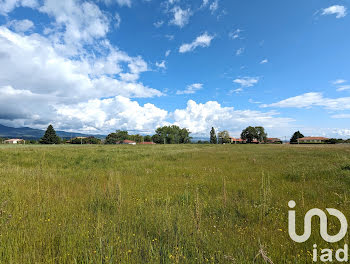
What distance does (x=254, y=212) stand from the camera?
4113 millimetres

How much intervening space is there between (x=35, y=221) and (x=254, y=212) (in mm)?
5339

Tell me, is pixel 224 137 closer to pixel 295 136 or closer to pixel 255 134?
pixel 255 134

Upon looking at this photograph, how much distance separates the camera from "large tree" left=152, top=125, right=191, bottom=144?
126 metres

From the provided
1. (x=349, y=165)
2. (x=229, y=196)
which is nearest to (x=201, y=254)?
(x=229, y=196)

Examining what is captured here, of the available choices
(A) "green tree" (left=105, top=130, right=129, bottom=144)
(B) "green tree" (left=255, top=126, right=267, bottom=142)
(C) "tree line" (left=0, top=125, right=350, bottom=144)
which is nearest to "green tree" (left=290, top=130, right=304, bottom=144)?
(C) "tree line" (left=0, top=125, right=350, bottom=144)
